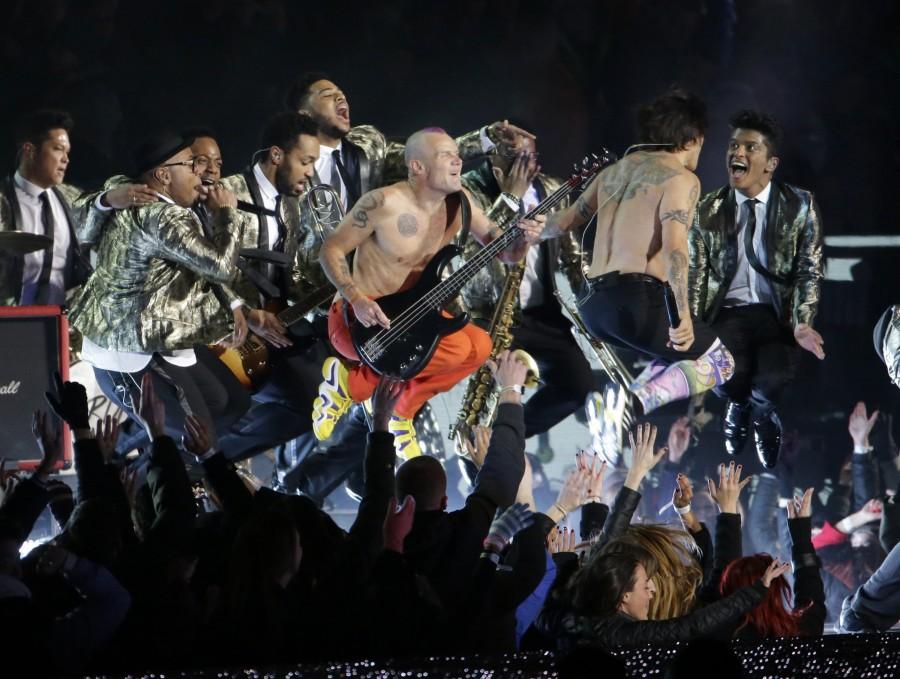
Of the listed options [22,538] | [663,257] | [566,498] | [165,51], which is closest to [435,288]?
[663,257]

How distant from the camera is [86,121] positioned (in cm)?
641

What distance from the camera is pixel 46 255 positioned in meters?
6.34

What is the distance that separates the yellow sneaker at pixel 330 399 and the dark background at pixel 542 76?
1072 mm

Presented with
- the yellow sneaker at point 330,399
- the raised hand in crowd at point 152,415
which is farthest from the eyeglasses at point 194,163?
the raised hand in crowd at point 152,415

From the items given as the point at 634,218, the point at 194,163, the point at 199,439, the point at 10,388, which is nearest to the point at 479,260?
the point at 634,218

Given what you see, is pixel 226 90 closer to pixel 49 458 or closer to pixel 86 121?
pixel 86 121

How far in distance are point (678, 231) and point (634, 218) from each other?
0.23 meters

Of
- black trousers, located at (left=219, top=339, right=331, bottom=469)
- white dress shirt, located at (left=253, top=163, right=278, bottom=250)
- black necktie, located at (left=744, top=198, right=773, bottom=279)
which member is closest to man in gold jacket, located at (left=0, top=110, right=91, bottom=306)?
white dress shirt, located at (left=253, top=163, right=278, bottom=250)

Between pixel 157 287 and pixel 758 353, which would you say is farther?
pixel 758 353

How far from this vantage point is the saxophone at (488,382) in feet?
22.2

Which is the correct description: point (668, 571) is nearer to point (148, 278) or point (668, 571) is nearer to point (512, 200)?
point (512, 200)

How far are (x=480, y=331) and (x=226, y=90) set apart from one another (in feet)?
5.57

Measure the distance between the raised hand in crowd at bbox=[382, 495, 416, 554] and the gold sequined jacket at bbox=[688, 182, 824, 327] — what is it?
360cm

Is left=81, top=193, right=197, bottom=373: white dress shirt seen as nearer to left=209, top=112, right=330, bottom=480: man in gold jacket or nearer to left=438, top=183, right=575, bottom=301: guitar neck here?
left=209, top=112, right=330, bottom=480: man in gold jacket
